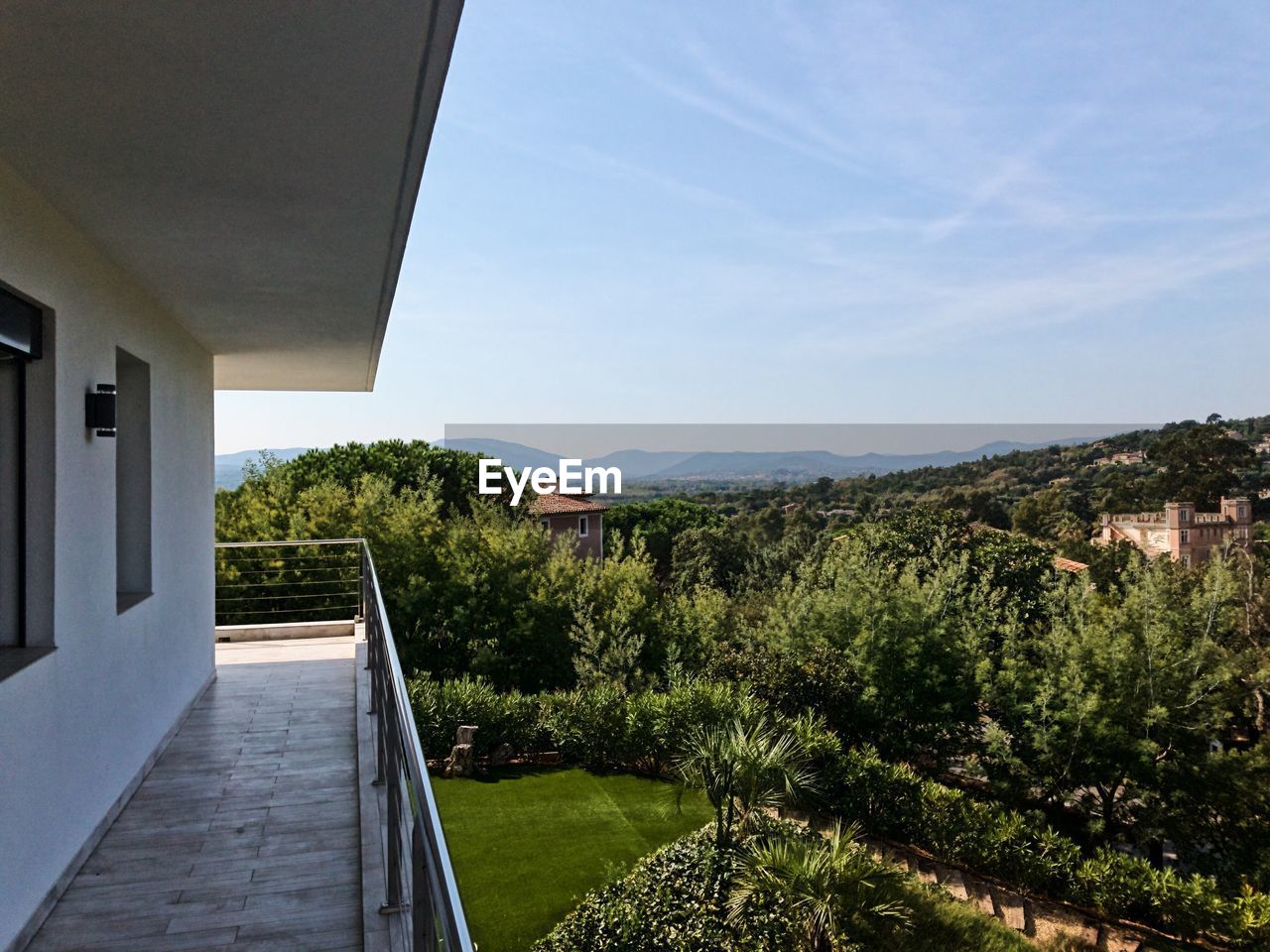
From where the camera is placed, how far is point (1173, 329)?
6147 centimetres

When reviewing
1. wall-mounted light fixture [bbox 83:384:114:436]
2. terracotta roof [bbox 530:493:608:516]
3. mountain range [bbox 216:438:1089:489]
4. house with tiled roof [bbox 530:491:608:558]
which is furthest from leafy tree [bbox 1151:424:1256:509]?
wall-mounted light fixture [bbox 83:384:114:436]

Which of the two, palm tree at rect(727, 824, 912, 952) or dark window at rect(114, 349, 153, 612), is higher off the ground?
dark window at rect(114, 349, 153, 612)

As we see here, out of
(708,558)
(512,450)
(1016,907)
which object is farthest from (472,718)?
(512,450)

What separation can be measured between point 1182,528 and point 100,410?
4493 cm

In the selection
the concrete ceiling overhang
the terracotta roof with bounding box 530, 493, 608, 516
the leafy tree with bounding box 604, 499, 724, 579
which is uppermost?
the concrete ceiling overhang

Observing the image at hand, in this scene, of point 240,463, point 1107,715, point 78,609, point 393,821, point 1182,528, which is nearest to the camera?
point 393,821

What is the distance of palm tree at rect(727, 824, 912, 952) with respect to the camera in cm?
928

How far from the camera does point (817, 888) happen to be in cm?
929

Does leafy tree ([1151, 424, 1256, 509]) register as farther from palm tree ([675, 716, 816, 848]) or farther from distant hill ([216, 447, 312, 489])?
palm tree ([675, 716, 816, 848])

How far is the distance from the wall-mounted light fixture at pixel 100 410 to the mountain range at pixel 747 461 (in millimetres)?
60325

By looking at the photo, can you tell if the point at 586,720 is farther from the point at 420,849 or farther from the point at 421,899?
the point at 420,849

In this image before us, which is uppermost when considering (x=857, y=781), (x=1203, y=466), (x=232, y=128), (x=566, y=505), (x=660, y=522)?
(x=232, y=128)

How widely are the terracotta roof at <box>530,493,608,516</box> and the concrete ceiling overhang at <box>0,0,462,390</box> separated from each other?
3400 cm

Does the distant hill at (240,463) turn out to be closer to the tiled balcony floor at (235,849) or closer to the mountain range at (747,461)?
the tiled balcony floor at (235,849)
